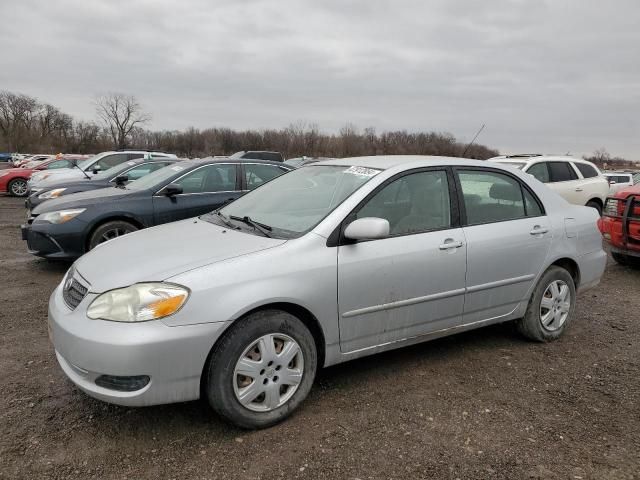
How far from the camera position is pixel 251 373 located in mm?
2754

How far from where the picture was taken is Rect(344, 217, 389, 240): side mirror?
9.68ft

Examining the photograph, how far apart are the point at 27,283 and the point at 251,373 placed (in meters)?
4.41

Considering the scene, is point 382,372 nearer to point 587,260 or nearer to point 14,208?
point 587,260

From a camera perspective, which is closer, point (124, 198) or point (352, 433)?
point (352, 433)

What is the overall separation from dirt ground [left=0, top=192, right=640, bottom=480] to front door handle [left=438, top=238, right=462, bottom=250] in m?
0.93

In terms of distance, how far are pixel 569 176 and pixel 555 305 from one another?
24.2 ft

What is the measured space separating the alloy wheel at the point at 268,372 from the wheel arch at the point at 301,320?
154 mm

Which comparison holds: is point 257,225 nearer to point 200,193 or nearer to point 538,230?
point 538,230

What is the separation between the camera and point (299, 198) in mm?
3691

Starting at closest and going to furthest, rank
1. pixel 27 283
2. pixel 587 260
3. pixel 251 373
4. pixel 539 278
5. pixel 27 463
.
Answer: pixel 27 463 → pixel 251 373 → pixel 539 278 → pixel 587 260 → pixel 27 283

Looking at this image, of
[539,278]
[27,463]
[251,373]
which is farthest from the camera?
[539,278]

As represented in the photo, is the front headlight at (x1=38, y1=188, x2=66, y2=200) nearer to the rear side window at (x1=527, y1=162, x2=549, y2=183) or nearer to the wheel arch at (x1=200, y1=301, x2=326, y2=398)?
the wheel arch at (x1=200, y1=301, x2=326, y2=398)

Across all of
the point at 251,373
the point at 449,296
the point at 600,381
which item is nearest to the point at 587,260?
the point at 600,381

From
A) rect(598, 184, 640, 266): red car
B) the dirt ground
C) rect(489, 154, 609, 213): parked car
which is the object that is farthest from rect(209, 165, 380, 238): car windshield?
rect(489, 154, 609, 213): parked car
